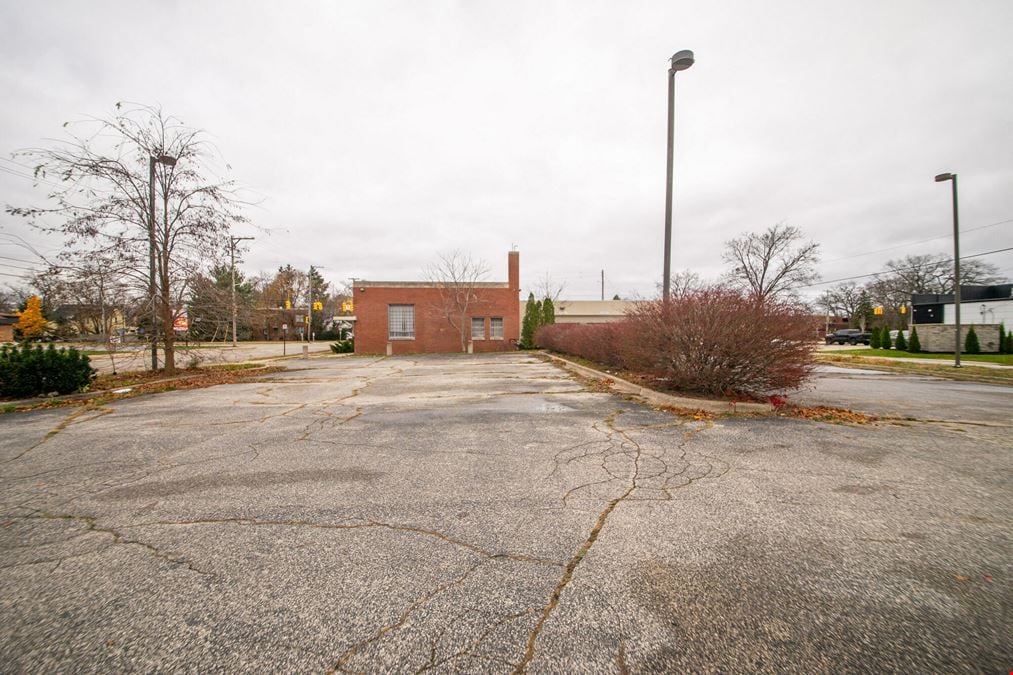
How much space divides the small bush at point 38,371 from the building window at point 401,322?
18808mm

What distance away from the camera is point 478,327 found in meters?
29.2

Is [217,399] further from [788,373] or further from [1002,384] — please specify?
[1002,384]

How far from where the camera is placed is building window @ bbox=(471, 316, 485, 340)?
2917 cm

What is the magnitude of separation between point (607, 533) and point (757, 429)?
14.2ft

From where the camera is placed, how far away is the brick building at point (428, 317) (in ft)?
92.0

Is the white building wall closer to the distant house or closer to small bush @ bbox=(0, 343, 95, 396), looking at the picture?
the distant house

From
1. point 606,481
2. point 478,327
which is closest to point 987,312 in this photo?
point 478,327

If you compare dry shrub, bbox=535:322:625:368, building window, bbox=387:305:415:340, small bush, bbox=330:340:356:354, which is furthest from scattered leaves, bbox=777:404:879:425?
small bush, bbox=330:340:356:354

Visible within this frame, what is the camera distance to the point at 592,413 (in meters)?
7.46

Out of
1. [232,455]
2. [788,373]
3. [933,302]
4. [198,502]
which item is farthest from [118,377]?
[933,302]

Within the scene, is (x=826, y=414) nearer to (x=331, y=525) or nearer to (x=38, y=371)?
(x=331, y=525)

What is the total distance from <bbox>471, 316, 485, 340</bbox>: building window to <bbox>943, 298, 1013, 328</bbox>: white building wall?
106 ft

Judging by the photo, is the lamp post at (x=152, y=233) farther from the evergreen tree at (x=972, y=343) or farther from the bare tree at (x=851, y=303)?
the bare tree at (x=851, y=303)

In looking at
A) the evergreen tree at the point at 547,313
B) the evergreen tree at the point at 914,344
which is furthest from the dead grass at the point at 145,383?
the evergreen tree at the point at 914,344
